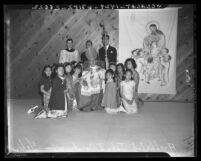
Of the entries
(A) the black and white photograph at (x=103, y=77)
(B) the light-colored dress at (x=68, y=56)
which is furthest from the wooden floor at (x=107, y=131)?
Answer: (B) the light-colored dress at (x=68, y=56)

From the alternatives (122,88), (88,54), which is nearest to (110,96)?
(122,88)

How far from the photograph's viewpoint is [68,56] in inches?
140

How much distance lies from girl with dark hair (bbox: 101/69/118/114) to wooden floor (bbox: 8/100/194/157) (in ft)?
0.21

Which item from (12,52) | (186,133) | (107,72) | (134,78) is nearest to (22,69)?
(12,52)

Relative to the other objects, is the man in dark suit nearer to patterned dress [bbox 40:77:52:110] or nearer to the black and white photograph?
the black and white photograph

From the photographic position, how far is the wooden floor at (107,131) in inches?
138

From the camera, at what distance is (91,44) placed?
3566 millimetres

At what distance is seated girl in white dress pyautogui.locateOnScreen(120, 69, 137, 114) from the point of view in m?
3.59

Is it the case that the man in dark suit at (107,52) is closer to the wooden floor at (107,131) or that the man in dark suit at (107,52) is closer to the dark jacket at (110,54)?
→ the dark jacket at (110,54)

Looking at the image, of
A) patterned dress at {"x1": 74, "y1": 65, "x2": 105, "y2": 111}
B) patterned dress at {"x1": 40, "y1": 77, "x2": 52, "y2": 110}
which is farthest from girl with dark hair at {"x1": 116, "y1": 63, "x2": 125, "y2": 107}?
patterned dress at {"x1": 40, "y1": 77, "x2": 52, "y2": 110}

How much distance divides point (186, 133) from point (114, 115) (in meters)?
0.66

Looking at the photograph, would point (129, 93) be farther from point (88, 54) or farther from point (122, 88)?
point (88, 54)

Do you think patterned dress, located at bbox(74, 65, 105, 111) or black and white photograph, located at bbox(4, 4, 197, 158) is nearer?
black and white photograph, located at bbox(4, 4, 197, 158)

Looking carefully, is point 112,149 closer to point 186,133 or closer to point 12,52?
point 186,133
